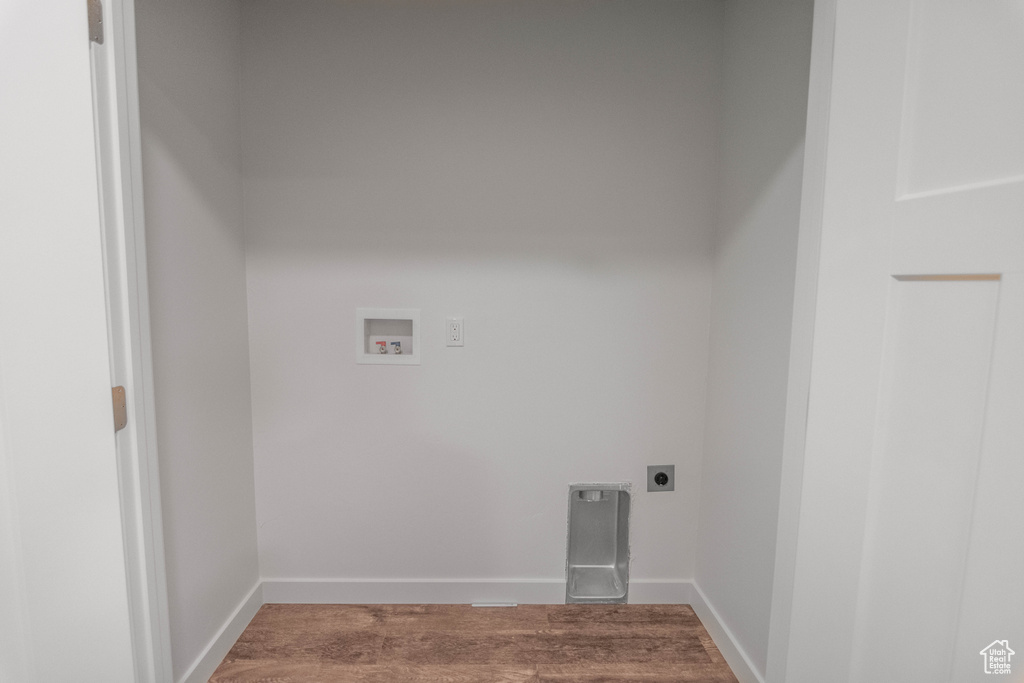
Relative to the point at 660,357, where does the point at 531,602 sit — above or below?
below

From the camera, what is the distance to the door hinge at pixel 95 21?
869 mm

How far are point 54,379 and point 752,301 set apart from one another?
172 cm

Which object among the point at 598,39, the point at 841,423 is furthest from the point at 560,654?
the point at 598,39

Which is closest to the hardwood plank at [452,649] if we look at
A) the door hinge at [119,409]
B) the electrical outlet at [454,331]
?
the electrical outlet at [454,331]

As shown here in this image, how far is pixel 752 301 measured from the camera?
154 cm

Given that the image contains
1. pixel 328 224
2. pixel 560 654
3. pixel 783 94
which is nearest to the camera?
pixel 783 94

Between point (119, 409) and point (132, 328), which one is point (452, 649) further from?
point (132, 328)

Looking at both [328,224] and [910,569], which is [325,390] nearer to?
[328,224]

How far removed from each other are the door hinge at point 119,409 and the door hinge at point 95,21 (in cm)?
63

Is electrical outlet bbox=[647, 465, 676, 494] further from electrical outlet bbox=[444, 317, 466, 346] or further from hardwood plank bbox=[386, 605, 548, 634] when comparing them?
electrical outlet bbox=[444, 317, 466, 346]

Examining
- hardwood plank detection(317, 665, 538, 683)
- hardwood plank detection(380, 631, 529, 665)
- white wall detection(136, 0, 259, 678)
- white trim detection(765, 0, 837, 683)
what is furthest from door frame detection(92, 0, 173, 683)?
white trim detection(765, 0, 837, 683)

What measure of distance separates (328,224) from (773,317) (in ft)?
4.94

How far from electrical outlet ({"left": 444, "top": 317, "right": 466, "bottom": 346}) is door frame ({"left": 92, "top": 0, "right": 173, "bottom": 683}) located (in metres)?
0.95

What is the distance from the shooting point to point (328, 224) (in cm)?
179
